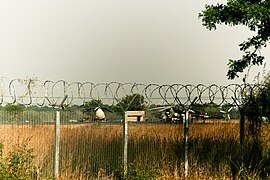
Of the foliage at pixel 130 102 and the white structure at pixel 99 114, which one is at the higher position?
the foliage at pixel 130 102

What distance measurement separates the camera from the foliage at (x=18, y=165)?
10.5 metres

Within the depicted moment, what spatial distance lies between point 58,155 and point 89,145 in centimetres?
90

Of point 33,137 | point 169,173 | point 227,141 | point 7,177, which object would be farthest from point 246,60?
point 7,177

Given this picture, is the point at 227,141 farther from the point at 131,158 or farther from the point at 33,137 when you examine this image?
the point at 33,137

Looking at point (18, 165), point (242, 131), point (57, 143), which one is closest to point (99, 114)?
point (57, 143)

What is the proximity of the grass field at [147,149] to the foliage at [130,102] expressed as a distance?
443 mm

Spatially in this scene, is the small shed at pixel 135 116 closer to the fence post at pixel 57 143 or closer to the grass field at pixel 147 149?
the grass field at pixel 147 149

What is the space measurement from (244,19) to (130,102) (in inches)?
120

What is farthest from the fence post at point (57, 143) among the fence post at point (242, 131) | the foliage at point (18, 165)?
the fence post at point (242, 131)

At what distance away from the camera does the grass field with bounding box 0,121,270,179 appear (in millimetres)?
11883

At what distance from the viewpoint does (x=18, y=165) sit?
10.6 m

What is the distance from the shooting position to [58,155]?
1190 centimetres

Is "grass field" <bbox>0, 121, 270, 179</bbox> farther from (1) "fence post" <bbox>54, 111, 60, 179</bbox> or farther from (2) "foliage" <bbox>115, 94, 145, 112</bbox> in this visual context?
(2) "foliage" <bbox>115, 94, 145, 112</bbox>

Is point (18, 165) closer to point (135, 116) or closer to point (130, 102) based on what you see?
point (130, 102)
